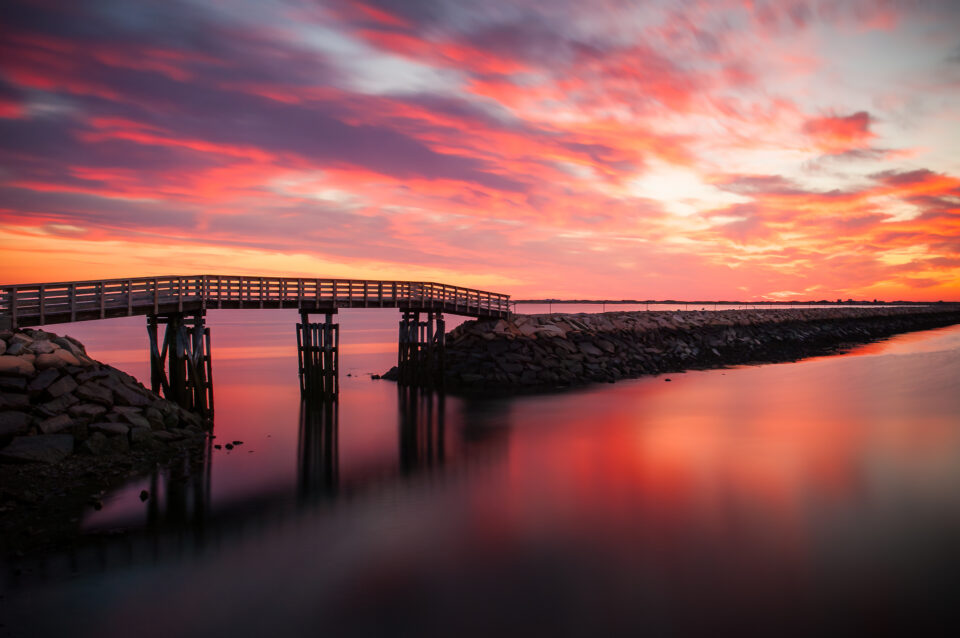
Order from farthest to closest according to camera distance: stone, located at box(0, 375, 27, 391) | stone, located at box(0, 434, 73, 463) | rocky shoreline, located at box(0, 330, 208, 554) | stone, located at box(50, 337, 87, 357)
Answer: stone, located at box(50, 337, 87, 357), stone, located at box(0, 375, 27, 391), stone, located at box(0, 434, 73, 463), rocky shoreline, located at box(0, 330, 208, 554)

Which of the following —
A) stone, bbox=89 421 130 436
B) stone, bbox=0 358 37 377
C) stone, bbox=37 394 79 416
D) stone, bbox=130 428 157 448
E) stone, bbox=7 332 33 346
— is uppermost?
stone, bbox=7 332 33 346

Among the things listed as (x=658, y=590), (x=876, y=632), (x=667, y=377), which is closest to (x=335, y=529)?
(x=658, y=590)

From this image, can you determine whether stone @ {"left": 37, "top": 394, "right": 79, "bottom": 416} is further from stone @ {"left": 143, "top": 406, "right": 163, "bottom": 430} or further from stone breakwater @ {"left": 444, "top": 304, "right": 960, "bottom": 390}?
stone breakwater @ {"left": 444, "top": 304, "right": 960, "bottom": 390}

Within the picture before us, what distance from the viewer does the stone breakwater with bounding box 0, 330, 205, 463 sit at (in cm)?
1706

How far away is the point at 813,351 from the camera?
61188 mm

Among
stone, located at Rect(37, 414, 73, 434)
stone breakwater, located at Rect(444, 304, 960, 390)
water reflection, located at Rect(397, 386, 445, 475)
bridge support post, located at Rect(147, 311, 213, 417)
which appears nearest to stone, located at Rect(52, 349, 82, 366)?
stone, located at Rect(37, 414, 73, 434)

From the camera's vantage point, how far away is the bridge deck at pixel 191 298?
67.9 ft

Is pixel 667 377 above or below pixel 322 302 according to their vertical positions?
below

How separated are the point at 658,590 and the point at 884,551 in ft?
17.4

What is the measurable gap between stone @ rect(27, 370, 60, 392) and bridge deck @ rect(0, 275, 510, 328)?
8.89 feet

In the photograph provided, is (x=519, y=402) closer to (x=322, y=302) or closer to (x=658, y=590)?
(x=322, y=302)

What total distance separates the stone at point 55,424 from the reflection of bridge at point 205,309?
4.34 meters

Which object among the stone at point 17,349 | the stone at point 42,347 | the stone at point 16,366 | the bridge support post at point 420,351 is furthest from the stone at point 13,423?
the bridge support post at point 420,351

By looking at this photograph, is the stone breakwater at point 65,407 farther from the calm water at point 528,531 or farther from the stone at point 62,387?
the calm water at point 528,531
